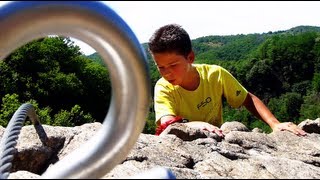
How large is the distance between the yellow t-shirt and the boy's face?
0.24 ft

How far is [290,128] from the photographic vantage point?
2709mm

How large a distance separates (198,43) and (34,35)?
104 m

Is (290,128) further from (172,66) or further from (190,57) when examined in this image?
(190,57)

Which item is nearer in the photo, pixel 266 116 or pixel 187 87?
pixel 266 116

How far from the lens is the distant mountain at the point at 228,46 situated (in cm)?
8341

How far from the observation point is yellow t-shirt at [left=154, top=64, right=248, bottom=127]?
3.29 metres

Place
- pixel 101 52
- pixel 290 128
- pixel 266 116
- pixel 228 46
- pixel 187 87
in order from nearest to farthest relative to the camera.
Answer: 1. pixel 101 52
2. pixel 290 128
3. pixel 266 116
4. pixel 187 87
5. pixel 228 46

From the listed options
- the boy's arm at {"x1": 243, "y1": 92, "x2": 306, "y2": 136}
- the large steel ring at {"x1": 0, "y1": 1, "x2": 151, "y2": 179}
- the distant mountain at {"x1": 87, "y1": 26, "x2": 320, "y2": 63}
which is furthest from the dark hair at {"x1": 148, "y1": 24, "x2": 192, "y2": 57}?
the distant mountain at {"x1": 87, "y1": 26, "x2": 320, "y2": 63}

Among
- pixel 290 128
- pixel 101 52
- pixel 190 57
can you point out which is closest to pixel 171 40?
pixel 190 57

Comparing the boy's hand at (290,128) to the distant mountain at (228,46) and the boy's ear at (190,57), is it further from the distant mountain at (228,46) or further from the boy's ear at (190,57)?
the distant mountain at (228,46)

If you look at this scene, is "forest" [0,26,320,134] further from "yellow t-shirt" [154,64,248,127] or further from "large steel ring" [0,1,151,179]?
"yellow t-shirt" [154,64,248,127]

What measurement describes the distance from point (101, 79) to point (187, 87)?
101 feet

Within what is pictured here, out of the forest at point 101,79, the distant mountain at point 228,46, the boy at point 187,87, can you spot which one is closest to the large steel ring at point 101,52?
the forest at point 101,79

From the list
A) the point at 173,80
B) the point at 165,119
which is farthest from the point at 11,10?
the point at 173,80
